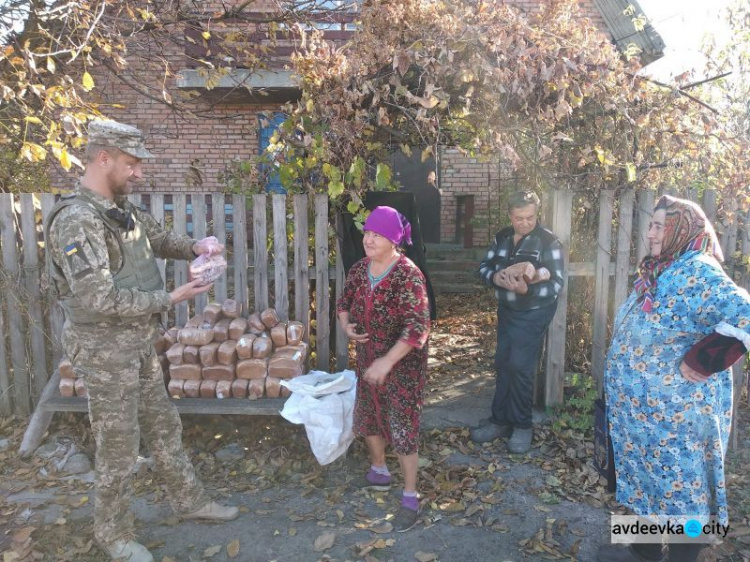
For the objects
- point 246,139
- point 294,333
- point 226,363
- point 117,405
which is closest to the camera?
point 117,405

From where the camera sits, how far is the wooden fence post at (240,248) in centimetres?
415

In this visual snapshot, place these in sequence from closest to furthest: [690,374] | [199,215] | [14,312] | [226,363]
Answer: [690,374], [226,363], [199,215], [14,312]

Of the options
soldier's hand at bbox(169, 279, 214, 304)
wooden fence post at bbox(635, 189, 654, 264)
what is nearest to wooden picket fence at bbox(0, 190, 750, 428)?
wooden fence post at bbox(635, 189, 654, 264)

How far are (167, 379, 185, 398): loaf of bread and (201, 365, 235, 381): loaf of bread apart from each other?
6.9 inches

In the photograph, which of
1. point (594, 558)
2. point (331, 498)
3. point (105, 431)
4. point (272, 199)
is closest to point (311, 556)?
point (331, 498)

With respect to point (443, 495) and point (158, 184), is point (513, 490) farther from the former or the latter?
point (158, 184)

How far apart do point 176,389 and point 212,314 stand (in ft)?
1.94

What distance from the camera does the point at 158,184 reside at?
9672 mm

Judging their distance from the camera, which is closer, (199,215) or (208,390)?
(208,390)

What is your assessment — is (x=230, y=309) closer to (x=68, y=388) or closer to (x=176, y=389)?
(x=176, y=389)

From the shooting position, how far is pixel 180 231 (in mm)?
4164

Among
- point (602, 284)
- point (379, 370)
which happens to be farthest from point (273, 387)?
point (602, 284)

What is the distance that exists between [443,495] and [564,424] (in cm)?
131

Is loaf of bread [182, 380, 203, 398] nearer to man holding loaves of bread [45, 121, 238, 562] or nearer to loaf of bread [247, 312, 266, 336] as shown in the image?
loaf of bread [247, 312, 266, 336]
